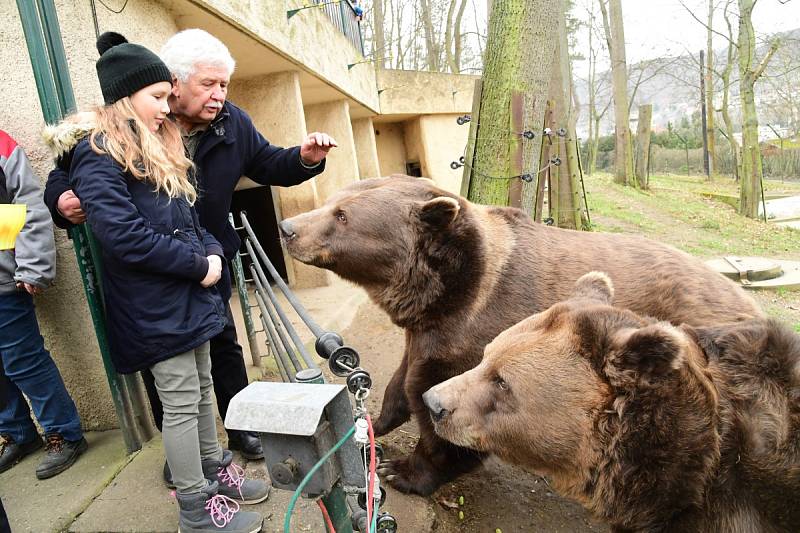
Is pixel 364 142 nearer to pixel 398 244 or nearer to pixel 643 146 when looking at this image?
pixel 398 244

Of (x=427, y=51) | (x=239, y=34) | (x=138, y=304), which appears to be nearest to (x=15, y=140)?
(x=138, y=304)

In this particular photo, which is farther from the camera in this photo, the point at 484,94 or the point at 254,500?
the point at 484,94

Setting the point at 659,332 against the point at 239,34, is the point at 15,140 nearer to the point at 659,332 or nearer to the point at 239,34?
the point at 239,34

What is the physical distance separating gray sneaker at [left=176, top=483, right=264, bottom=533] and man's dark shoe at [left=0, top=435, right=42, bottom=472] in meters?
1.72

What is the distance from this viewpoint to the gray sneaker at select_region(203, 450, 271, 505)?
2.94 meters

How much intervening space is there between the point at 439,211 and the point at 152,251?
1.53 metres

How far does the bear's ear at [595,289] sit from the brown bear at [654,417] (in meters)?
0.29

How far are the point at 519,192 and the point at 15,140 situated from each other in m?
3.97

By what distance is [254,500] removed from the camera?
9.78ft

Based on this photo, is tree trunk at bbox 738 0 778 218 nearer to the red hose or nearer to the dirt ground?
the dirt ground

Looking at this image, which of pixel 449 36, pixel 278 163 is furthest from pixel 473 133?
pixel 449 36

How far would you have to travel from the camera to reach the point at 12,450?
359cm

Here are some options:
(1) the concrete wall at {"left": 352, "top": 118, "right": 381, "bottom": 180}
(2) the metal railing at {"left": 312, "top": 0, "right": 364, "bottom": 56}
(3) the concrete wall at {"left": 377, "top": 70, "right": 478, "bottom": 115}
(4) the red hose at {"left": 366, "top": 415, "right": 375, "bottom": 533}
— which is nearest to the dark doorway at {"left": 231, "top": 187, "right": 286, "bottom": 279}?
(2) the metal railing at {"left": 312, "top": 0, "right": 364, "bottom": 56}

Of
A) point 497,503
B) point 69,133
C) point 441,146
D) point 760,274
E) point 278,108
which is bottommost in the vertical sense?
point 760,274
